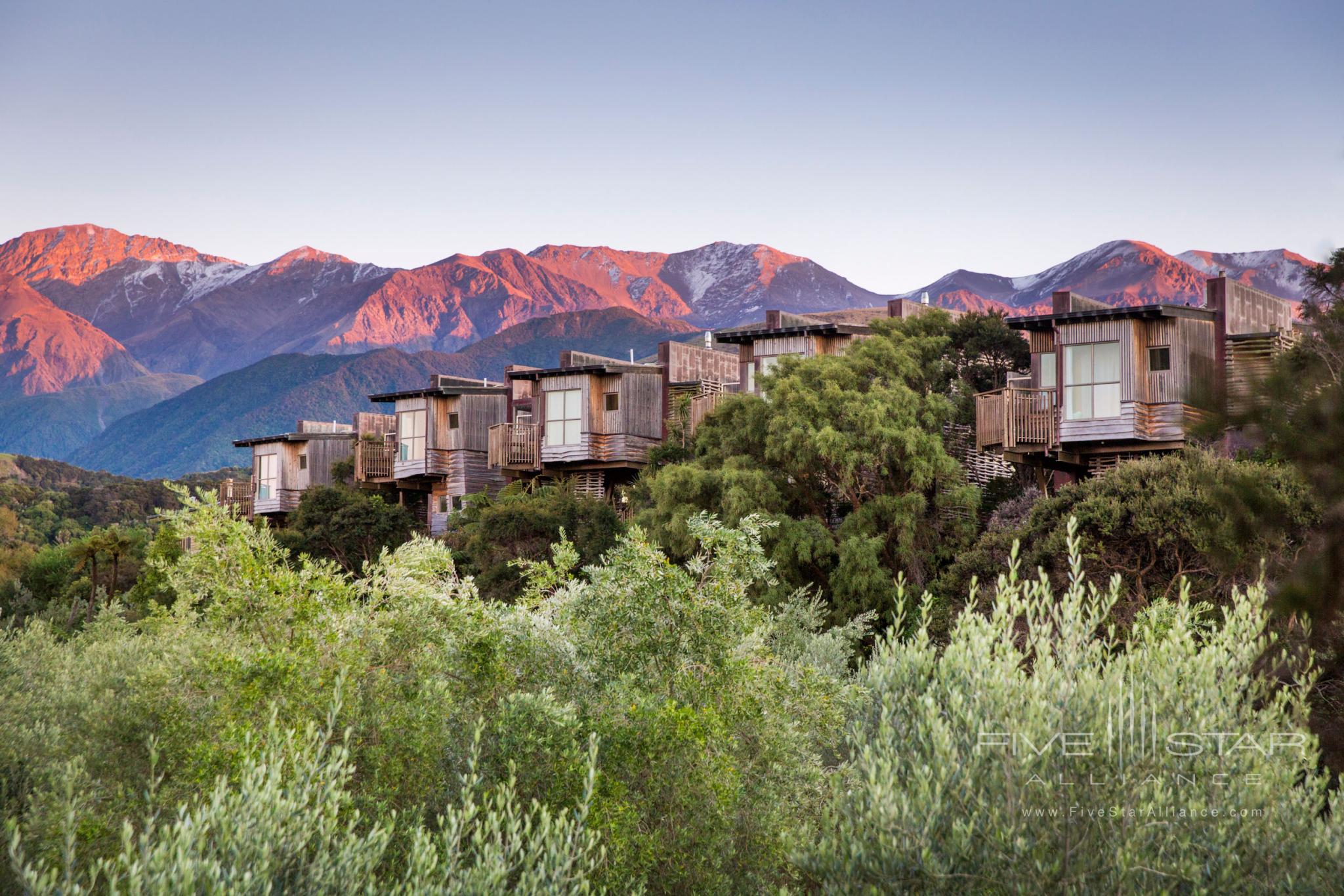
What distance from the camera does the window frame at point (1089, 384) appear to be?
35469 millimetres

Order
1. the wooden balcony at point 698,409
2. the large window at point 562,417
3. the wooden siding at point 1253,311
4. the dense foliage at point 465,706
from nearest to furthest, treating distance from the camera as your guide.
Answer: the dense foliage at point 465,706, the wooden siding at point 1253,311, the wooden balcony at point 698,409, the large window at point 562,417

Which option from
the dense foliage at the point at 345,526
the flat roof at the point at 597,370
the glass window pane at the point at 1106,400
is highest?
the flat roof at the point at 597,370

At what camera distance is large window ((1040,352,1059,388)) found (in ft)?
122

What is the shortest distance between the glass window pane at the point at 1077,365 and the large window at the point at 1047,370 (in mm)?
881

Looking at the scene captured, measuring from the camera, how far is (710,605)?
1380cm

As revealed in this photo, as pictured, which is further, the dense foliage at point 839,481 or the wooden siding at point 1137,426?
the wooden siding at point 1137,426

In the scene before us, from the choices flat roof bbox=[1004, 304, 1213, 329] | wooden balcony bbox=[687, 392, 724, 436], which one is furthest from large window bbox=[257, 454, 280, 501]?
flat roof bbox=[1004, 304, 1213, 329]

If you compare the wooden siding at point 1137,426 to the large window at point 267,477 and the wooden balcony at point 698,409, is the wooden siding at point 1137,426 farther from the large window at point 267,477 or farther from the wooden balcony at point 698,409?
the large window at point 267,477

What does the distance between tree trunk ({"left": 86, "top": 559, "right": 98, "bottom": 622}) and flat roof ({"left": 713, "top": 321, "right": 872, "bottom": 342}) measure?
959 inches

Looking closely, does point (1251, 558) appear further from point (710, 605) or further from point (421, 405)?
point (421, 405)

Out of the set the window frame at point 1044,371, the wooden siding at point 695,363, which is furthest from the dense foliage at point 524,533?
the window frame at point 1044,371

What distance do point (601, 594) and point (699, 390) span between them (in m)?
33.6

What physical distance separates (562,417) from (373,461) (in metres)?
11.2

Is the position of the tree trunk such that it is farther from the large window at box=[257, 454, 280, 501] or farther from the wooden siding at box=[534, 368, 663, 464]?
the wooden siding at box=[534, 368, 663, 464]
